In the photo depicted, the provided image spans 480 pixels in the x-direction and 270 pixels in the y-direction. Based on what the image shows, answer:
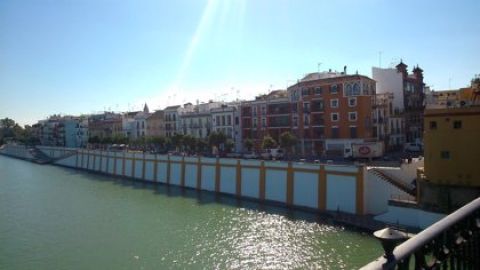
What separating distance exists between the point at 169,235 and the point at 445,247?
78.0 feet

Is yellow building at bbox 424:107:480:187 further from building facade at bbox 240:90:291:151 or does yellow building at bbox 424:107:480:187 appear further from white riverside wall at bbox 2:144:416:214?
building facade at bbox 240:90:291:151

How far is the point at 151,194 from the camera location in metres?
42.4

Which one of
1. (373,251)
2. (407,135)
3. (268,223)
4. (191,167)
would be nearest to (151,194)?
(191,167)

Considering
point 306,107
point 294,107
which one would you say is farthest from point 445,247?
point 294,107

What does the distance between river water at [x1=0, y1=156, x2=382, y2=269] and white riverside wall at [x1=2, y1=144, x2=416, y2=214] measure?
4.90 ft

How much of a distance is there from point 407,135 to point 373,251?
1418 inches

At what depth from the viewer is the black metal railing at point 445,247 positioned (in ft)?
10.1

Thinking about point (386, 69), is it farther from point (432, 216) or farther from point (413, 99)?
point (432, 216)

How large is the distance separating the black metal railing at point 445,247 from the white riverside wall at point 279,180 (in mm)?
25438

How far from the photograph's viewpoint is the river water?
2055 cm

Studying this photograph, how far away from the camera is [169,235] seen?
84.8 ft

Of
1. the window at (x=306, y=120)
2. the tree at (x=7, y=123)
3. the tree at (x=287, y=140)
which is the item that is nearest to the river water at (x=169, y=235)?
the tree at (x=287, y=140)

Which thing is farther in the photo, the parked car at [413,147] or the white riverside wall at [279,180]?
the parked car at [413,147]

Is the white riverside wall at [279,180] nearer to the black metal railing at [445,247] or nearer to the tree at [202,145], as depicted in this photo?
the tree at [202,145]
